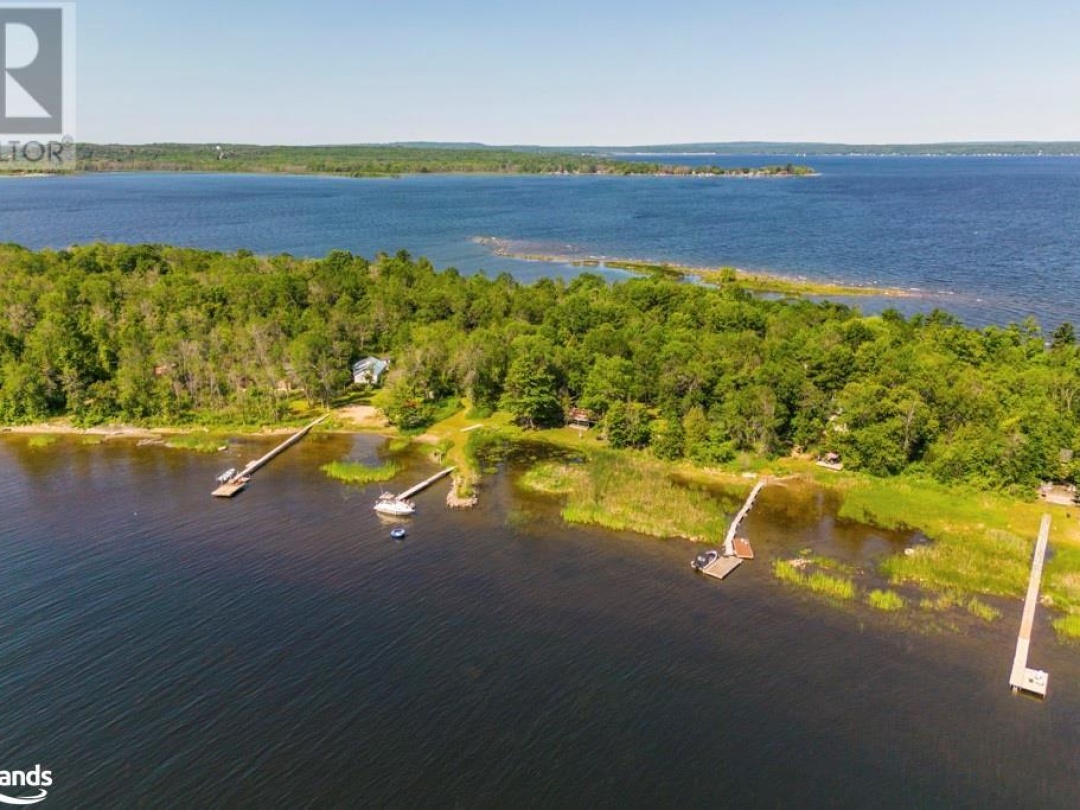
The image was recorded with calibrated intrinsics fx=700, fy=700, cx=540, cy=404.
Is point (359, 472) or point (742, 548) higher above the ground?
point (742, 548)

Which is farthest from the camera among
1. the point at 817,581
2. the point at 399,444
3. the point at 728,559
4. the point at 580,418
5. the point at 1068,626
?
the point at 580,418

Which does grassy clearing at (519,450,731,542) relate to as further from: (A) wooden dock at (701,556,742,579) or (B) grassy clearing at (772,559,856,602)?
(B) grassy clearing at (772,559,856,602)

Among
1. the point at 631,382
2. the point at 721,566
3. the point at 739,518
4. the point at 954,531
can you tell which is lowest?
the point at 721,566

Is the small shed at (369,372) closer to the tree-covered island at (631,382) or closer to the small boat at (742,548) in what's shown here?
the tree-covered island at (631,382)

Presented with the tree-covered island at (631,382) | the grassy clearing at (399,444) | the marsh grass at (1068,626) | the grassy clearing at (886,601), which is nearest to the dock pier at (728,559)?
the tree-covered island at (631,382)

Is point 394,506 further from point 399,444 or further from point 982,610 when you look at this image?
point 982,610

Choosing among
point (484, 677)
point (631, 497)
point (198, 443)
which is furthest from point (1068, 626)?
point (198, 443)
